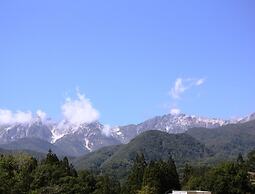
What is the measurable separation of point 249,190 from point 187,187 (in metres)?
12.5

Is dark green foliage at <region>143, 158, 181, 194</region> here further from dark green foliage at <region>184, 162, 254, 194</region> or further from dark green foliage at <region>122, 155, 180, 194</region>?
dark green foliage at <region>184, 162, 254, 194</region>

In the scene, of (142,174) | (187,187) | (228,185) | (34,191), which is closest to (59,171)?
(34,191)

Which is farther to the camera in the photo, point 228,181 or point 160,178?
point 160,178

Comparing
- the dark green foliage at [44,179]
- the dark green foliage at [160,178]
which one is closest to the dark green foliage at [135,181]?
the dark green foliage at [44,179]

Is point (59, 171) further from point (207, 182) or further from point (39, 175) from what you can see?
point (207, 182)

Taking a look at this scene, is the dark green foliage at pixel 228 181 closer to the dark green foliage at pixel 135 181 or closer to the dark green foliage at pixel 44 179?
the dark green foliage at pixel 135 181

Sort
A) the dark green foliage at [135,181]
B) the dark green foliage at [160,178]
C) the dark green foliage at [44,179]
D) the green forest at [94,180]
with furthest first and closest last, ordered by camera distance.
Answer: the dark green foliage at [135,181]
the dark green foliage at [160,178]
the green forest at [94,180]
the dark green foliage at [44,179]

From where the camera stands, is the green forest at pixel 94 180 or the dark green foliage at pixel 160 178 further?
the dark green foliage at pixel 160 178

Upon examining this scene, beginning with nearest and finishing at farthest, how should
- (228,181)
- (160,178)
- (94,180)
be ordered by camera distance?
(228,181) < (160,178) < (94,180)

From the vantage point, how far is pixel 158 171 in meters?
93.1

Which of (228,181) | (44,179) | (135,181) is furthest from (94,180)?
(228,181)

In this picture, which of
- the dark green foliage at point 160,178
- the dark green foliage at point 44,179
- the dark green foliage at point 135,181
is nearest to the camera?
the dark green foliage at point 44,179

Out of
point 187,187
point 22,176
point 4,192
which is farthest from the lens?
point 187,187

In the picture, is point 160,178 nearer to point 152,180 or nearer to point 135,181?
point 152,180
